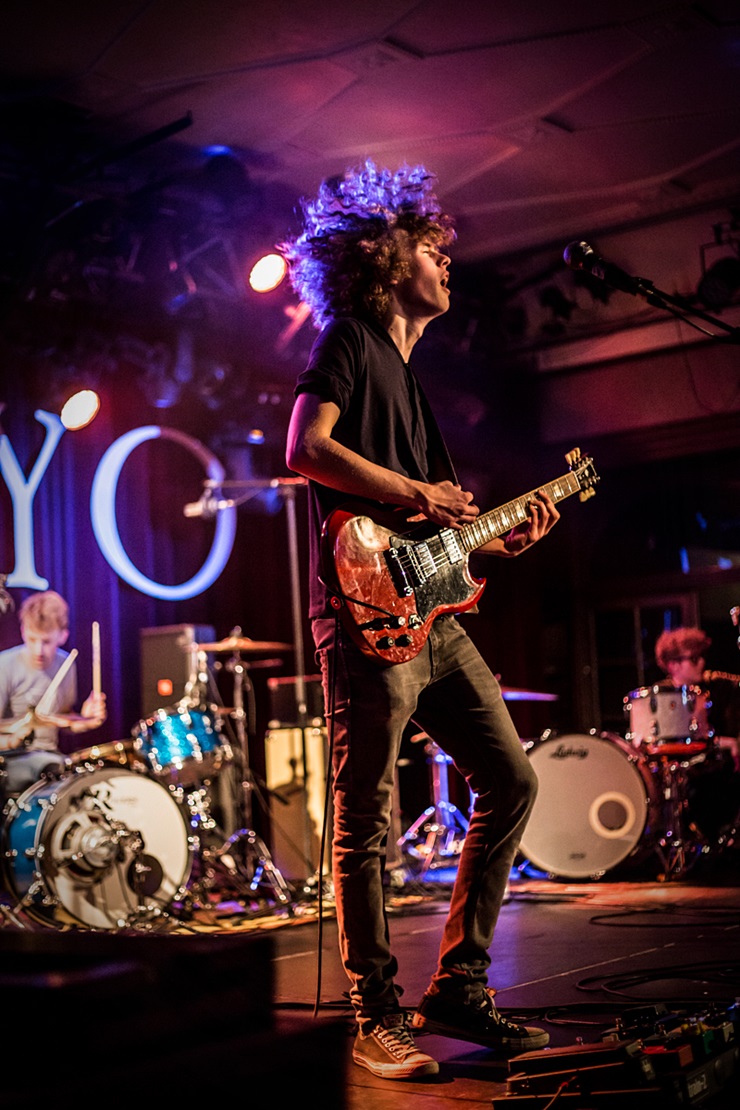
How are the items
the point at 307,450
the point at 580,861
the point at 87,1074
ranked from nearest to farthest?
the point at 87,1074 < the point at 307,450 < the point at 580,861

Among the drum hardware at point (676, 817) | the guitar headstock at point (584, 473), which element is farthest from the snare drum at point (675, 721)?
the guitar headstock at point (584, 473)

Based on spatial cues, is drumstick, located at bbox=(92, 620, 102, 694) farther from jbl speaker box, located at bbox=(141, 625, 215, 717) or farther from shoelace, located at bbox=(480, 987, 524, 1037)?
shoelace, located at bbox=(480, 987, 524, 1037)

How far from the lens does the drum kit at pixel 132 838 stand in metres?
5.62

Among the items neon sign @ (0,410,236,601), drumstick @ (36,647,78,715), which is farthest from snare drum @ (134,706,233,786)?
neon sign @ (0,410,236,601)

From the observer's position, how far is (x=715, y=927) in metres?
4.58

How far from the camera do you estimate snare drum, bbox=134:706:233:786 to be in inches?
248

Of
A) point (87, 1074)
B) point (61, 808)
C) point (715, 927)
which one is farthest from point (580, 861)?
point (87, 1074)

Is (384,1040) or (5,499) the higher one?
(5,499)

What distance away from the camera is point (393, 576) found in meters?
2.77

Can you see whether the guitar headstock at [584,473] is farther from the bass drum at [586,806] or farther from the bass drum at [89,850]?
the bass drum at [586,806]

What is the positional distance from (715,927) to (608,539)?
5533 millimetres

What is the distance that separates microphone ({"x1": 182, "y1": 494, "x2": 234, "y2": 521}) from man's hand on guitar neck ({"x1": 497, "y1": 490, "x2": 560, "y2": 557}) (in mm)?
4747

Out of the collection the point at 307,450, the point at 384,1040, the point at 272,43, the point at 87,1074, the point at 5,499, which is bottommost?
the point at 384,1040

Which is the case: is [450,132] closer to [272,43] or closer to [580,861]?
[272,43]
